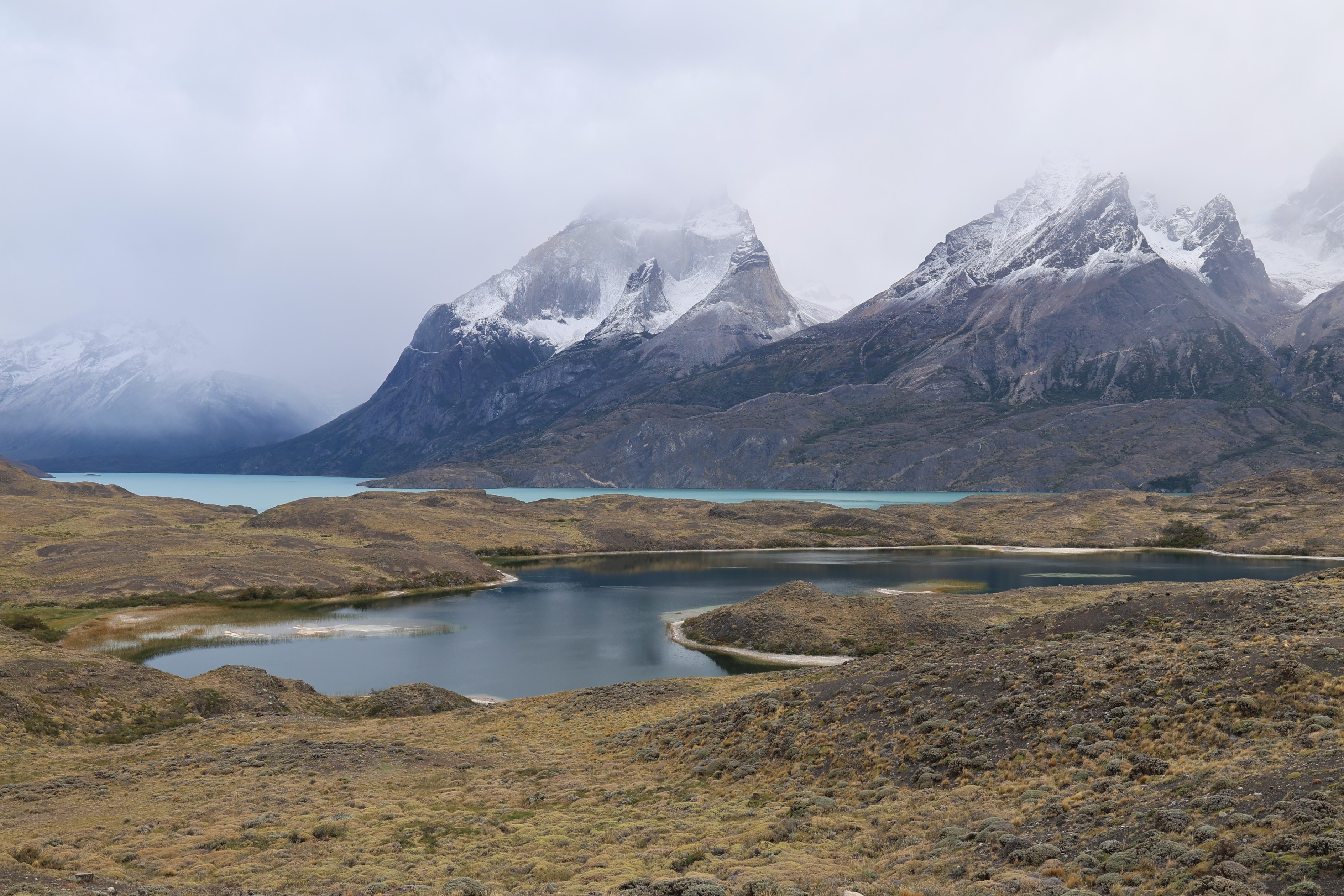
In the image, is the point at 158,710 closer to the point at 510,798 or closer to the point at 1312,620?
the point at 510,798

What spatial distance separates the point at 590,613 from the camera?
10062cm

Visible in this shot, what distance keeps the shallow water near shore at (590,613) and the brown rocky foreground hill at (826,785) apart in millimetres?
24681

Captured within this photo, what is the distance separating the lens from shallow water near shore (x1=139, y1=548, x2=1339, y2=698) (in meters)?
70.2

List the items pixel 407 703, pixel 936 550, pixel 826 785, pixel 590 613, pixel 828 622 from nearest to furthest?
pixel 826 785 → pixel 407 703 → pixel 828 622 → pixel 590 613 → pixel 936 550

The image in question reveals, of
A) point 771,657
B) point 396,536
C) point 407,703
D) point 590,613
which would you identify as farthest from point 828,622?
point 396,536

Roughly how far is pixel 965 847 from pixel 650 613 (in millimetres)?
81072

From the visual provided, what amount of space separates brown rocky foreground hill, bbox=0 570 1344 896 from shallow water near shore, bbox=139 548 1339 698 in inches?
972

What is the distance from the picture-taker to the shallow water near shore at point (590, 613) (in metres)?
70.2

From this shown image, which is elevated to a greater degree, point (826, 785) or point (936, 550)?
point (826, 785)

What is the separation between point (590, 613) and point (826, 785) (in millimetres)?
75373

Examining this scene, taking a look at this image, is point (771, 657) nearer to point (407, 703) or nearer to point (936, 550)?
point (407, 703)

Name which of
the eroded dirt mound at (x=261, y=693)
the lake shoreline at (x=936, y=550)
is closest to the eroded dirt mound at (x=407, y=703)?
the eroded dirt mound at (x=261, y=693)

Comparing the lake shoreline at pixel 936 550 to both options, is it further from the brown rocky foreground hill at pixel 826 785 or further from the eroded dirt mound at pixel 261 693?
the brown rocky foreground hill at pixel 826 785

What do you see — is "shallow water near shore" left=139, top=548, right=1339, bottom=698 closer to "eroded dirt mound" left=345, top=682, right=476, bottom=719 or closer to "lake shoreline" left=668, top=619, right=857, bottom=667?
"lake shoreline" left=668, top=619, right=857, bottom=667
